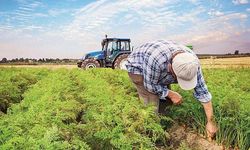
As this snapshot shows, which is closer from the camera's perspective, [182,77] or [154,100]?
[182,77]

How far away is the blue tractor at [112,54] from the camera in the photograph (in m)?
22.5

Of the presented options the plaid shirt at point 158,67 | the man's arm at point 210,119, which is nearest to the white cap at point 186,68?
the plaid shirt at point 158,67

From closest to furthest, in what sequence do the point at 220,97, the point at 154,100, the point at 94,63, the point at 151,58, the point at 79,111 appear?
1. the point at 151,58
2. the point at 154,100
3. the point at 220,97
4. the point at 79,111
5. the point at 94,63

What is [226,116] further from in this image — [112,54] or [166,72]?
[112,54]

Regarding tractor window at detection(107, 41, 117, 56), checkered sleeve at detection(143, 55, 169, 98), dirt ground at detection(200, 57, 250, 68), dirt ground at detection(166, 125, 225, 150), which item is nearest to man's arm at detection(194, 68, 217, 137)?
dirt ground at detection(166, 125, 225, 150)

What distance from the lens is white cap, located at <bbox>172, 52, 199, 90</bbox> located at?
5270 millimetres

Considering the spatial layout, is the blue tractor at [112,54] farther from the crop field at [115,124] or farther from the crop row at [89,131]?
the crop row at [89,131]

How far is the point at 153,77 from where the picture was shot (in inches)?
238

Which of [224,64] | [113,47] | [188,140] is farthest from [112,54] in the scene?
[188,140]

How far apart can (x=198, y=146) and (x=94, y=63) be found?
18356mm

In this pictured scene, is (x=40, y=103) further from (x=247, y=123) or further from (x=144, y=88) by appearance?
(x=247, y=123)

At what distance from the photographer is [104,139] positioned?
5125 mm

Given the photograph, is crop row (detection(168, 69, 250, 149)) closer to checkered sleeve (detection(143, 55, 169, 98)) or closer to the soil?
the soil

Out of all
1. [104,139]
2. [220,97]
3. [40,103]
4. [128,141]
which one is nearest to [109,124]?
[104,139]
